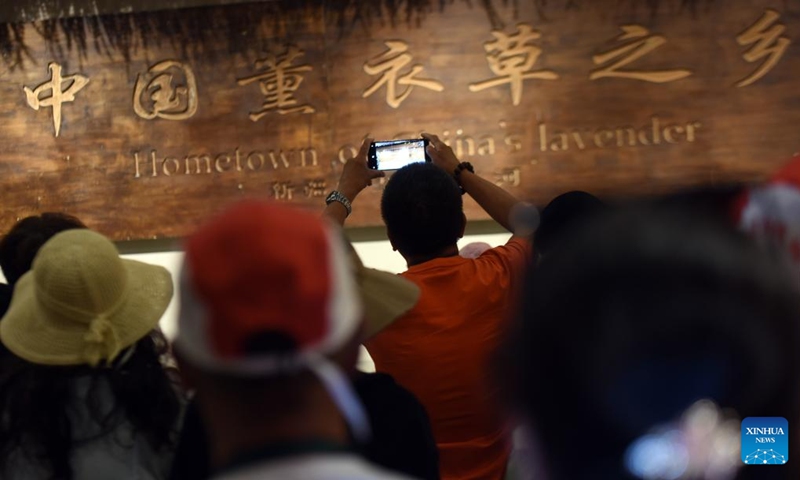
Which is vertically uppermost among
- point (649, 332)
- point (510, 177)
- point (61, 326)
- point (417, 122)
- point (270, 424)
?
point (649, 332)

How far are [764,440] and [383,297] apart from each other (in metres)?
0.53

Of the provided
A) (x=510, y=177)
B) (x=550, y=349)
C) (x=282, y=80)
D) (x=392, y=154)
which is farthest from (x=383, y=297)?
(x=282, y=80)

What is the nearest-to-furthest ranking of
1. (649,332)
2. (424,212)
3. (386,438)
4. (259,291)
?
1. (649,332)
2. (259,291)
3. (386,438)
4. (424,212)

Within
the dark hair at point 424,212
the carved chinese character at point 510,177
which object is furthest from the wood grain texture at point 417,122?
the dark hair at point 424,212

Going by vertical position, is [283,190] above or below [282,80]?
below

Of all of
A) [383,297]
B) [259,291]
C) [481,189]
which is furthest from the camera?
[481,189]

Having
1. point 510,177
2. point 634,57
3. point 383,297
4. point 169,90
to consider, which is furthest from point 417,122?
point 383,297

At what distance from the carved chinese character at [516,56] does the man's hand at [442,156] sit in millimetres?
823

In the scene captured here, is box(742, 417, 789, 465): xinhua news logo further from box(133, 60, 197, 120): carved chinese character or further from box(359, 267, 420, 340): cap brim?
box(133, 60, 197, 120): carved chinese character

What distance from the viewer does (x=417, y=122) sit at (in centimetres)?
280

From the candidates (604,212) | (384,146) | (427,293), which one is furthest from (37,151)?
(604,212)

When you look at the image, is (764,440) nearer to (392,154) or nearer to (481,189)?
(481,189)

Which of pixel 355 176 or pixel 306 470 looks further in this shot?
pixel 355 176

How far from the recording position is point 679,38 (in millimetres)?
2736
